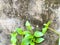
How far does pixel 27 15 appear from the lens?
54.9 inches

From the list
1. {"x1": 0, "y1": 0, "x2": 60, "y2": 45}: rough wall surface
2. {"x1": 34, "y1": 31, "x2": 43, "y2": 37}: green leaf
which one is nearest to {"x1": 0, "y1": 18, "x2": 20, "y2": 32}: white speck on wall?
{"x1": 0, "y1": 0, "x2": 60, "y2": 45}: rough wall surface

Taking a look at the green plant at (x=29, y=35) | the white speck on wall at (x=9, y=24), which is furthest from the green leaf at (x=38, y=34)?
the white speck on wall at (x=9, y=24)

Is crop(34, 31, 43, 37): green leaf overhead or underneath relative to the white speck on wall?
underneath

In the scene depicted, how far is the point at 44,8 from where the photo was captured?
1.38 meters

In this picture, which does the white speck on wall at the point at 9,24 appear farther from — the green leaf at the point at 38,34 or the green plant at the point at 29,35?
the green leaf at the point at 38,34

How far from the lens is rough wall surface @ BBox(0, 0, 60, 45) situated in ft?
4.48

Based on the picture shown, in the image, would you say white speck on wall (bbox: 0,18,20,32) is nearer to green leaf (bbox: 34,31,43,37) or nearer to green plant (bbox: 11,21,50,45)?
green plant (bbox: 11,21,50,45)

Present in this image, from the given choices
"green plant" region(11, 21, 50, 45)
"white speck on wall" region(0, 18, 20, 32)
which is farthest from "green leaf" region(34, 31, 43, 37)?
"white speck on wall" region(0, 18, 20, 32)

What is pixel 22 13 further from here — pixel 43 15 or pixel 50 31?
pixel 50 31

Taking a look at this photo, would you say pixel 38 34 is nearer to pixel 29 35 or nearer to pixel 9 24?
pixel 29 35

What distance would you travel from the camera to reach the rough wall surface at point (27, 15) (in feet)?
4.48

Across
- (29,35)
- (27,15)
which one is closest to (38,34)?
(29,35)

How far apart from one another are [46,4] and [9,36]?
0.40m

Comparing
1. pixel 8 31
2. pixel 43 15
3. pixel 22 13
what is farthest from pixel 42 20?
pixel 8 31
